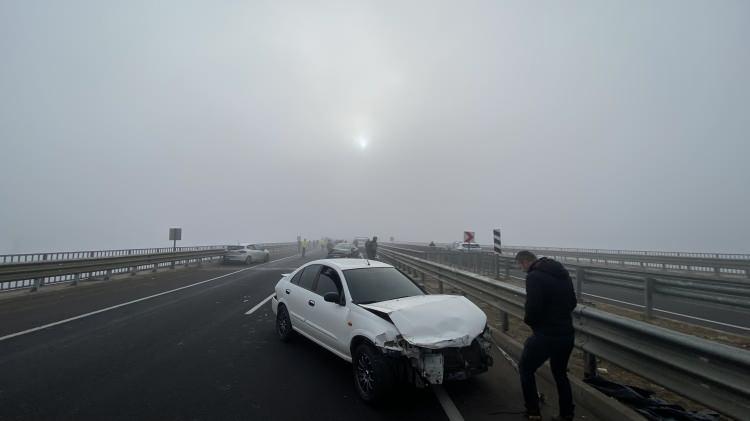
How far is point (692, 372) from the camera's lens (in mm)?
3062

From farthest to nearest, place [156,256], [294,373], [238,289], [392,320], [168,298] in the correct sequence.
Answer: [156,256]
[238,289]
[168,298]
[294,373]
[392,320]

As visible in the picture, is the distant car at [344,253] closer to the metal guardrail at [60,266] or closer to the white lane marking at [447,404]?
the metal guardrail at [60,266]

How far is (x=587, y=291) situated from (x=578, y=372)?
10827mm

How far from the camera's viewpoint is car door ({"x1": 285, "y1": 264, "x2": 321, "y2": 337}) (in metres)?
5.92

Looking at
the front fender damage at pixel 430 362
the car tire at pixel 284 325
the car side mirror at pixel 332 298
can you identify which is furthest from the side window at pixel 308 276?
the front fender damage at pixel 430 362

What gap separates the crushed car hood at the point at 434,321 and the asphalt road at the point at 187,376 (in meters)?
0.76

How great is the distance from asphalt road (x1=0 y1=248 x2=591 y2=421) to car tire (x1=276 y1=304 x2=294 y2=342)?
0.17m

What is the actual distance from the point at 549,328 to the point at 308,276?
4.10 metres

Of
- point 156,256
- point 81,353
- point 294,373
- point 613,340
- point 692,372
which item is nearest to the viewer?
point 692,372

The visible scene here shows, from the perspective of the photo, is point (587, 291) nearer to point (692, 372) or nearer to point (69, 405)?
point (692, 372)

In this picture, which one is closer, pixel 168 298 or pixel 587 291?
pixel 168 298

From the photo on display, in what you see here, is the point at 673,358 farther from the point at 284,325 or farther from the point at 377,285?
the point at 284,325

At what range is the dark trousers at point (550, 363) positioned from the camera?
365 cm

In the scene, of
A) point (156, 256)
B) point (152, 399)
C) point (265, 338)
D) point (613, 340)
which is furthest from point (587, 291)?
point (156, 256)
